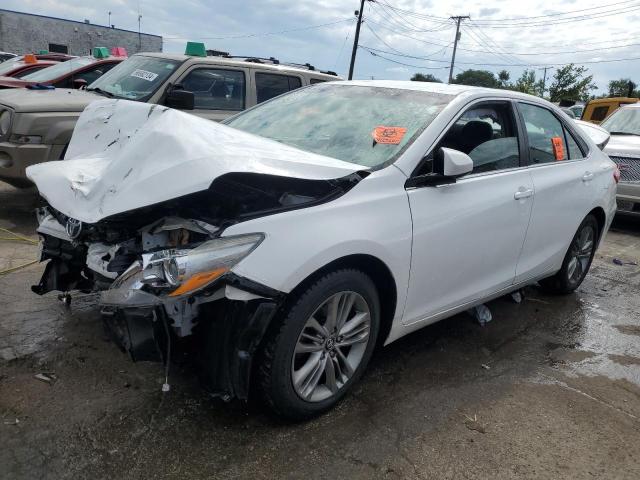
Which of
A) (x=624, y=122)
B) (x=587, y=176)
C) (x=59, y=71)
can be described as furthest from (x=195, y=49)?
(x=624, y=122)

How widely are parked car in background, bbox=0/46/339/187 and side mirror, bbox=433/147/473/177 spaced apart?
3.41 m

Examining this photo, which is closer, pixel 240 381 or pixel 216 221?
pixel 240 381

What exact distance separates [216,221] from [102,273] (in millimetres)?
656

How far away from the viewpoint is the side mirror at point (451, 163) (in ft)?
9.60

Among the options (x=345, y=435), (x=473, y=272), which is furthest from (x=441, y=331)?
(x=345, y=435)

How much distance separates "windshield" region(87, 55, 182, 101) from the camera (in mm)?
6289

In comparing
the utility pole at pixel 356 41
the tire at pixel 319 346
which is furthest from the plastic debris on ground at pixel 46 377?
the utility pole at pixel 356 41

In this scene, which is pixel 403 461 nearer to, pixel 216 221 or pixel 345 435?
pixel 345 435

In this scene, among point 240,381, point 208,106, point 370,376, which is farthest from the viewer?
point 208,106

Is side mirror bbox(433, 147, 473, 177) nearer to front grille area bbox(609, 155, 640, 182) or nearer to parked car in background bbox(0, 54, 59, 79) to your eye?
front grille area bbox(609, 155, 640, 182)

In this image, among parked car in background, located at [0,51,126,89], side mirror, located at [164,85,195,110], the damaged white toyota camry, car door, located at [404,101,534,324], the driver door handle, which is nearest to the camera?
the damaged white toyota camry

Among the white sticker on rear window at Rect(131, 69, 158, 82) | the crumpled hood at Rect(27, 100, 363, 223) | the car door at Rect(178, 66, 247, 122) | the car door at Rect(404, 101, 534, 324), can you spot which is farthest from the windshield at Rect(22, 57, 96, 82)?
the car door at Rect(404, 101, 534, 324)

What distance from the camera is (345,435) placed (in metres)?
2.64

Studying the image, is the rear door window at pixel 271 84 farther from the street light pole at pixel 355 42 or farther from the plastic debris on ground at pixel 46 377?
the street light pole at pixel 355 42
